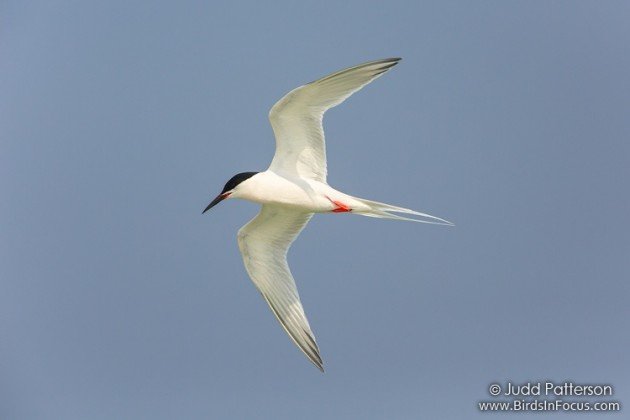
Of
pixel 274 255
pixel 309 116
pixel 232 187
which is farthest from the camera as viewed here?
pixel 274 255

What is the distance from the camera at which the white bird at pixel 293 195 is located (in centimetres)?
917

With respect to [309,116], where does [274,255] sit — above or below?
below

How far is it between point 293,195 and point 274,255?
112cm

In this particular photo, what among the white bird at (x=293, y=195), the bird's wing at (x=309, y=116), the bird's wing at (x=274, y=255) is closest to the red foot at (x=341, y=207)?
the white bird at (x=293, y=195)

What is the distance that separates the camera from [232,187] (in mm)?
9680

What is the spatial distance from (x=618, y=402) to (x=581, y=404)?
15.9 inches

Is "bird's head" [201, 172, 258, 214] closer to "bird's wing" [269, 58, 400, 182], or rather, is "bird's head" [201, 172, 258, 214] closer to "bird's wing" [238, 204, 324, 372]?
"bird's wing" [269, 58, 400, 182]

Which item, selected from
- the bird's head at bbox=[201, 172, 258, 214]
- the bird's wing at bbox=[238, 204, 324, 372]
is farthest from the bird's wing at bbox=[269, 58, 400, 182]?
the bird's wing at bbox=[238, 204, 324, 372]

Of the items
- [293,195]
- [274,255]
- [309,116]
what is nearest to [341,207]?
[293,195]

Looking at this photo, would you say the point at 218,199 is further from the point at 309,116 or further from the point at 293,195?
the point at 309,116

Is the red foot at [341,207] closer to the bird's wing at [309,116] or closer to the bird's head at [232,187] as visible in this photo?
the bird's wing at [309,116]

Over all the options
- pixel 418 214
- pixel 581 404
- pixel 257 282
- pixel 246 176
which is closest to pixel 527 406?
pixel 581 404

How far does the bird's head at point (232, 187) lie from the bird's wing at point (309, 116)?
0.36 meters

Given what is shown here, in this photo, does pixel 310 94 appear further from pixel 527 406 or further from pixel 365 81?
pixel 527 406
